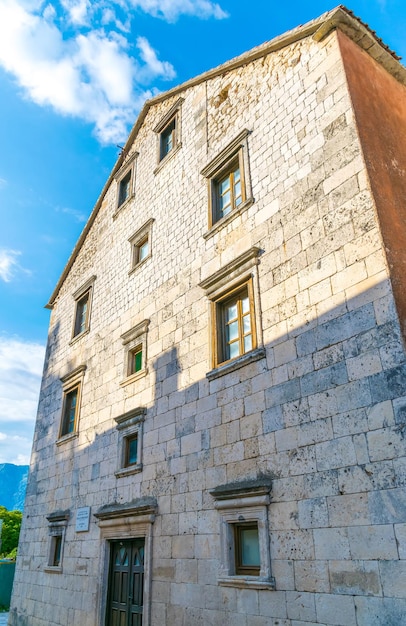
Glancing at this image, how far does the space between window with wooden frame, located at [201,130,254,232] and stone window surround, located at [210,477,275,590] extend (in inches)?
175

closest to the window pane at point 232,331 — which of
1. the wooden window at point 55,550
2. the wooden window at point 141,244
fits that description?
the wooden window at point 141,244

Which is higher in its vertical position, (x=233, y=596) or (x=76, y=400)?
(x=76, y=400)

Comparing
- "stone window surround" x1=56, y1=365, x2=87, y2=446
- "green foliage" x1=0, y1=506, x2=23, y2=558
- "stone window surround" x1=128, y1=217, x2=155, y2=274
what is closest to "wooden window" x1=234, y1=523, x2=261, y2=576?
"stone window surround" x1=56, y1=365, x2=87, y2=446

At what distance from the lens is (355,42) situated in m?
7.91

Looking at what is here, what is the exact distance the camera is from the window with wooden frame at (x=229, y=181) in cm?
836

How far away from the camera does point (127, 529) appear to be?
8391 mm

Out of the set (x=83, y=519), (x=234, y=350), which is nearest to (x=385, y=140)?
(x=234, y=350)

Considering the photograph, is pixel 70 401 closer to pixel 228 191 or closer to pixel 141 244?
pixel 141 244

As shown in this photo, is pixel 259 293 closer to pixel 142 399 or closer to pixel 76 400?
pixel 142 399

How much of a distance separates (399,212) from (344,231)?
2.73 feet

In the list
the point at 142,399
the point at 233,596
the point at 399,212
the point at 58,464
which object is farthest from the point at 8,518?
the point at 399,212

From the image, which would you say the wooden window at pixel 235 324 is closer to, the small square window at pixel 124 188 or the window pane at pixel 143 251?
the window pane at pixel 143 251

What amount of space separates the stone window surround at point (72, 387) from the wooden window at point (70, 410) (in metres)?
0.04

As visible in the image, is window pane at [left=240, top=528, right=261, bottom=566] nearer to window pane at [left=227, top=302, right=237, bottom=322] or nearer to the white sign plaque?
window pane at [left=227, top=302, right=237, bottom=322]
